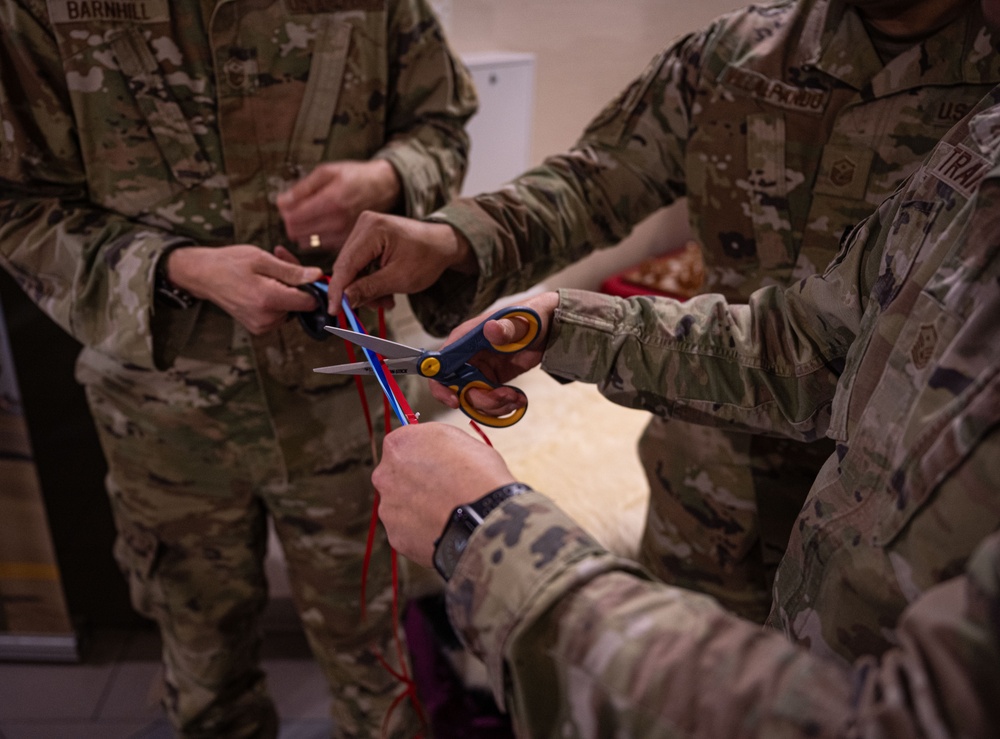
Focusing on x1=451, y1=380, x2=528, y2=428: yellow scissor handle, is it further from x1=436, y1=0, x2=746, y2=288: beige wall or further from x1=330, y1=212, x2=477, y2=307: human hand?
x1=436, y1=0, x2=746, y2=288: beige wall

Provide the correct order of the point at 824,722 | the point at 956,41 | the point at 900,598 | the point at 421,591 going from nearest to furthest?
the point at 824,722
the point at 900,598
the point at 956,41
the point at 421,591

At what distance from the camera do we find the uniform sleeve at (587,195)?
42.0 inches

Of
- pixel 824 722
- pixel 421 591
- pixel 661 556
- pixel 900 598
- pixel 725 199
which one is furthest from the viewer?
A: pixel 421 591

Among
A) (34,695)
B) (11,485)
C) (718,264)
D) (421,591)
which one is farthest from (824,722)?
(34,695)

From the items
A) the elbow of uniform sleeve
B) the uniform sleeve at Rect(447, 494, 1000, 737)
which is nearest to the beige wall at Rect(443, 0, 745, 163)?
the elbow of uniform sleeve

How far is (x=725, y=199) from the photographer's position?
106cm

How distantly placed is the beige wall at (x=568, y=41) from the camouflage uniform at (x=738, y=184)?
0.41 metres

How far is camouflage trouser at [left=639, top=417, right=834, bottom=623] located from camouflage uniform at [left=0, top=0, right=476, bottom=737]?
493mm

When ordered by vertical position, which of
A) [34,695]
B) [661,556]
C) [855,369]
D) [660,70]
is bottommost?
[34,695]

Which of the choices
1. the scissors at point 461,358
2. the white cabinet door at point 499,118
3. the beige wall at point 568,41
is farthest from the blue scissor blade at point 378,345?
the white cabinet door at point 499,118

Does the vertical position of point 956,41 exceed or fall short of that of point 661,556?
it exceeds it

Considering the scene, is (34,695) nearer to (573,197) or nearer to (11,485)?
(11,485)

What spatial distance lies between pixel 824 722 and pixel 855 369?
32cm

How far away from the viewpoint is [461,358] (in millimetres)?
823
